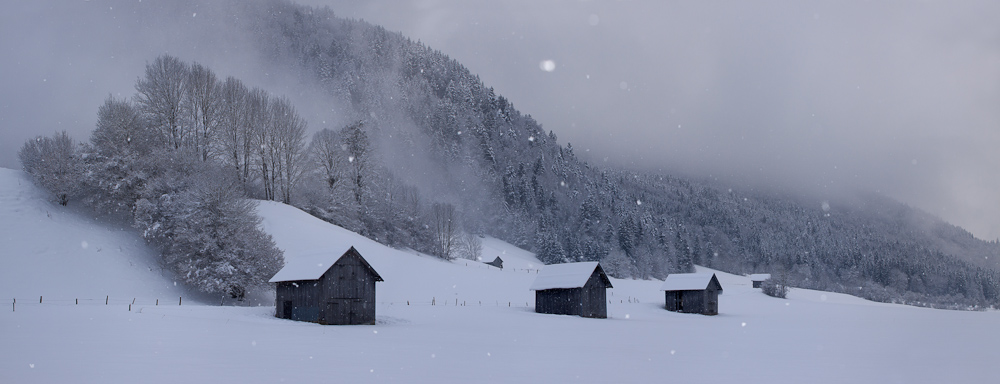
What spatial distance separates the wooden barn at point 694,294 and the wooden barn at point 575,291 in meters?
14.7

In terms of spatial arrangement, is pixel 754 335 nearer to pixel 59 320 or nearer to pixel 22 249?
pixel 59 320

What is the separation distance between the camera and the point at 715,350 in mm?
26891

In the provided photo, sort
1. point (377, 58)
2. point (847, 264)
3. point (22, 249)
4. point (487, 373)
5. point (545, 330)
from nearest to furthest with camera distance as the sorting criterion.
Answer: point (487, 373) → point (545, 330) → point (22, 249) → point (847, 264) → point (377, 58)

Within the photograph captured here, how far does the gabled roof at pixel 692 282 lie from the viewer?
199ft

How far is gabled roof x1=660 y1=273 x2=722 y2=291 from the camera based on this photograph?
199 ft

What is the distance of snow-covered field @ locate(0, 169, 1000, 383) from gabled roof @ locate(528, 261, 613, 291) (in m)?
2.88

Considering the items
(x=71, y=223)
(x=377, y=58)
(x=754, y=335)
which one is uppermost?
(x=377, y=58)

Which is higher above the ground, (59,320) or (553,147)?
(553,147)

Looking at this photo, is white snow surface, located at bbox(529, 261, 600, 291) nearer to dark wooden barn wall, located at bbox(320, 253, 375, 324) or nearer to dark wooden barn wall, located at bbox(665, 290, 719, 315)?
dark wooden barn wall, located at bbox(665, 290, 719, 315)

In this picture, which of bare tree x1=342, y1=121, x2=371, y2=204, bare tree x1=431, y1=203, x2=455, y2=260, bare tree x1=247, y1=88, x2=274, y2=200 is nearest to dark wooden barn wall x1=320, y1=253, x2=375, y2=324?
bare tree x1=247, y1=88, x2=274, y2=200

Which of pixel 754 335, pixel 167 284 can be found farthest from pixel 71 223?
pixel 754 335

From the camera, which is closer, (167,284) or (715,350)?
(715,350)

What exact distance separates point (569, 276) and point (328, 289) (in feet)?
73.9

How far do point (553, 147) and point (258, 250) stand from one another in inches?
5749
